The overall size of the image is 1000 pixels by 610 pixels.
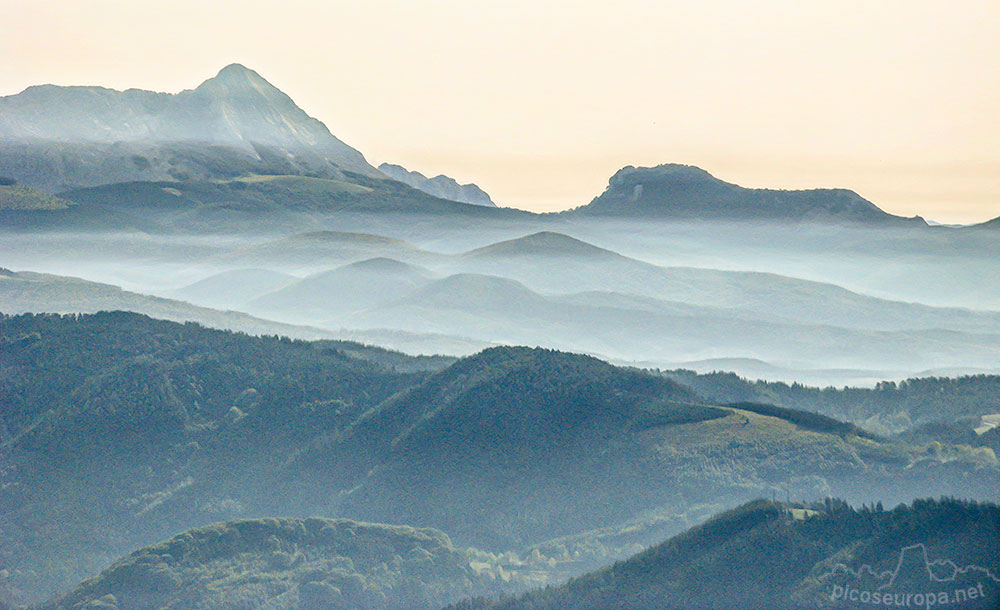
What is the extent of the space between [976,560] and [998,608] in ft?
87.0

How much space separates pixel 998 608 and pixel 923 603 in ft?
82.6

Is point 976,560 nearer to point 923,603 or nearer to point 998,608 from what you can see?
point 923,603

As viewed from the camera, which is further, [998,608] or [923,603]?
[923,603]

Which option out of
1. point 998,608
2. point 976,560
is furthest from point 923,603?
point 998,608

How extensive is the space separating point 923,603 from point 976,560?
29.3ft

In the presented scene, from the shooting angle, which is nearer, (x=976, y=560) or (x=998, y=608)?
(x=998, y=608)

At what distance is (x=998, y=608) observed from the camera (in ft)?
556

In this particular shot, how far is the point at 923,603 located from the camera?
194m

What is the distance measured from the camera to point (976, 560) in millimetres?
195250
